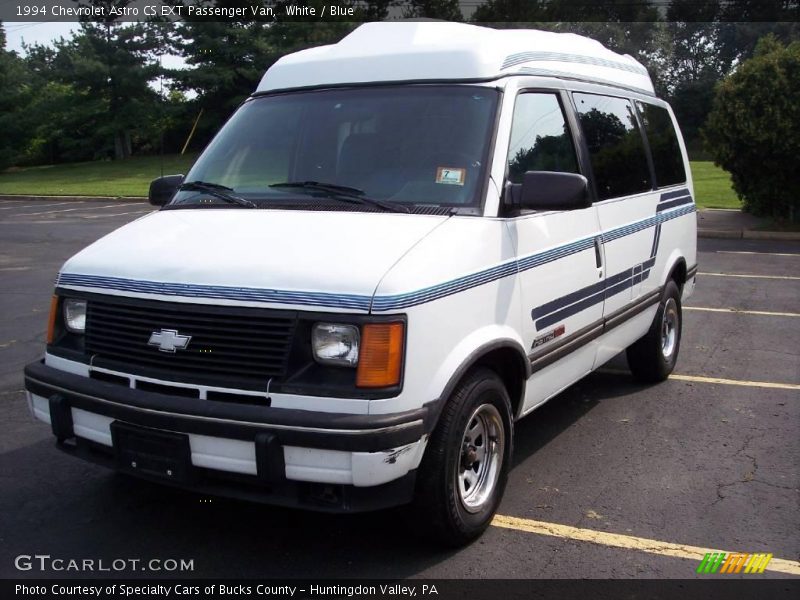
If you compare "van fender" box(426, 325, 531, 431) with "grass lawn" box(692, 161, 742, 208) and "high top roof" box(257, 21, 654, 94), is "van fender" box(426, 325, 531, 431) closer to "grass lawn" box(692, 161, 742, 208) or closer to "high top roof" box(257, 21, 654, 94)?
"high top roof" box(257, 21, 654, 94)

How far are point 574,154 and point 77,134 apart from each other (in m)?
50.8

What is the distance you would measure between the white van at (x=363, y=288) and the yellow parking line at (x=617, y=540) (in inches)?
9.1

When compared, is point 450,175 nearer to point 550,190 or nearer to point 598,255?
point 550,190

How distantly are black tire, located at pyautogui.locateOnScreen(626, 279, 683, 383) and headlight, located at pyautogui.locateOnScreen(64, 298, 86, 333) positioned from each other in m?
4.24

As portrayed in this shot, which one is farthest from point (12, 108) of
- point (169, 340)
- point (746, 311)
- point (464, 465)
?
point (464, 465)

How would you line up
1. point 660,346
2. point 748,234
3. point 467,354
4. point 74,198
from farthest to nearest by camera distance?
point 74,198 → point 748,234 → point 660,346 → point 467,354

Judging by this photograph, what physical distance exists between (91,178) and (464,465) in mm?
38104

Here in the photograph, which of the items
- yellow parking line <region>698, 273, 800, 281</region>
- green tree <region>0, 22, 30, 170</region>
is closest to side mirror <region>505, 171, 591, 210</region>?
yellow parking line <region>698, 273, 800, 281</region>

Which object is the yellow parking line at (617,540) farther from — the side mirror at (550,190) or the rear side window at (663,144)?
the rear side window at (663,144)

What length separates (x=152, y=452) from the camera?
3.47 m

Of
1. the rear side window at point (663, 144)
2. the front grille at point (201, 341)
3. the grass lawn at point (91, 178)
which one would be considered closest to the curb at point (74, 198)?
the grass lawn at point (91, 178)

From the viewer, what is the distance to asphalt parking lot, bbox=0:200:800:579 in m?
3.74

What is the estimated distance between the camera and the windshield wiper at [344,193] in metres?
3.90

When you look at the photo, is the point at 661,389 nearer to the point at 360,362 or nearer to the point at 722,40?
the point at 360,362
